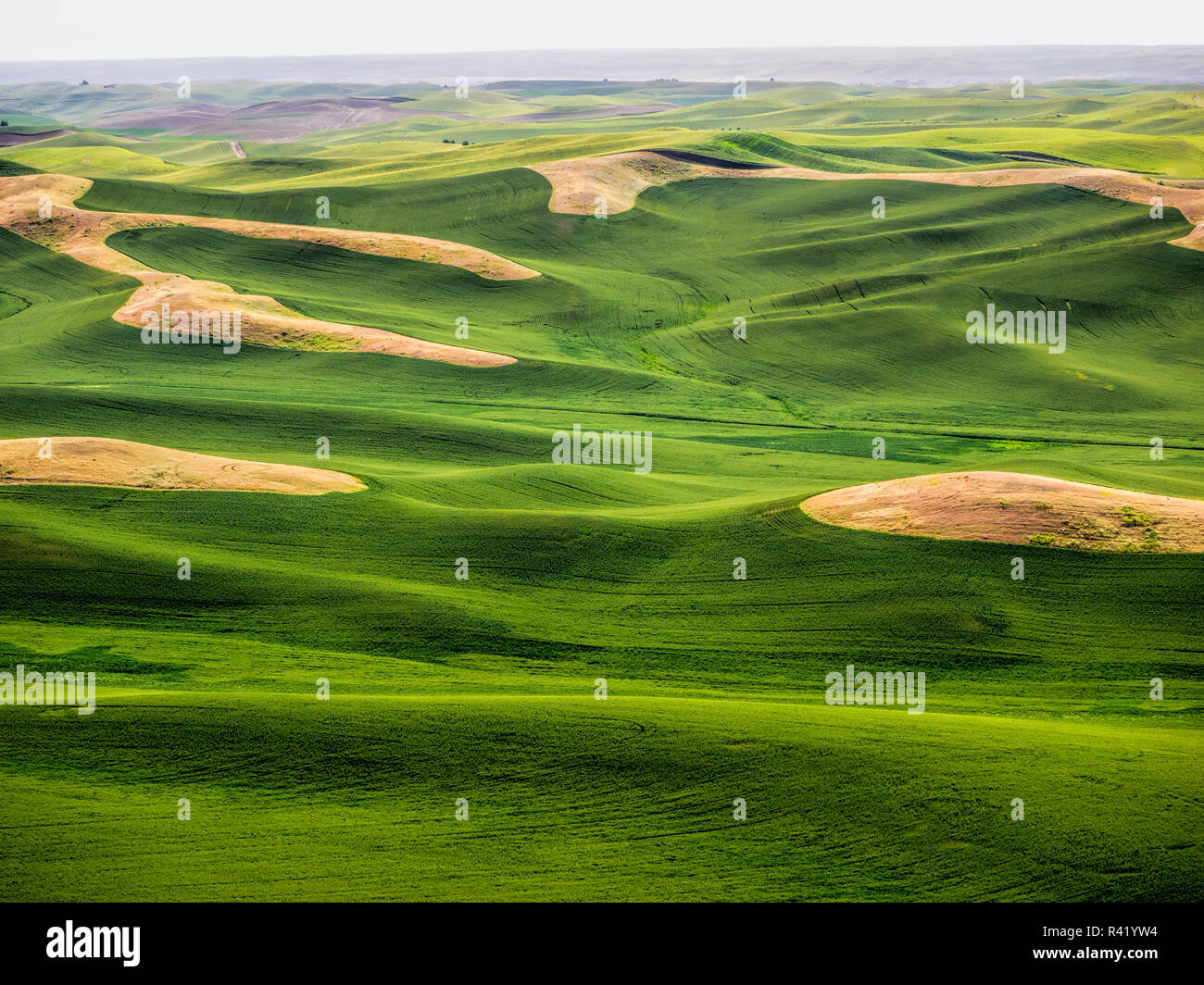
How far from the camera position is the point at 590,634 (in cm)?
Answer: 2533

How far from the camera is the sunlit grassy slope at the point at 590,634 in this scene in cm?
1595

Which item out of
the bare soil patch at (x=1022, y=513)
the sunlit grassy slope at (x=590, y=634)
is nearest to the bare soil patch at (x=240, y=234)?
the sunlit grassy slope at (x=590, y=634)

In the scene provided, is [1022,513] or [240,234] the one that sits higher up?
[240,234]

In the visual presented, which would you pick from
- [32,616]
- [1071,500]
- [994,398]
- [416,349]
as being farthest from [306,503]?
[994,398]

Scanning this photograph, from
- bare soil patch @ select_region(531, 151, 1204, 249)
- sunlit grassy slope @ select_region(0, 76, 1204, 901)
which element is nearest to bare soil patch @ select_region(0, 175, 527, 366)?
sunlit grassy slope @ select_region(0, 76, 1204, 901)

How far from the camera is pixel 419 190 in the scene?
8738 cm

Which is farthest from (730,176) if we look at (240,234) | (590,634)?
(590,634)

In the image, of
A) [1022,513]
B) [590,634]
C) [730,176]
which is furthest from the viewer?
[730,176]

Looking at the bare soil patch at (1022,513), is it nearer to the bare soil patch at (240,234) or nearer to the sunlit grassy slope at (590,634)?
the sunlit grassy slope at (590,634)

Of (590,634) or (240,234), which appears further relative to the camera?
(240,234)

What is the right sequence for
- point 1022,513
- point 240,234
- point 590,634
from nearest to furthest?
point 590,634
point 1022,513
point 240,234

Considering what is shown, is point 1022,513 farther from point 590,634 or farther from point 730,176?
point 730,176

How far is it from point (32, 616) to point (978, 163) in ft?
347
